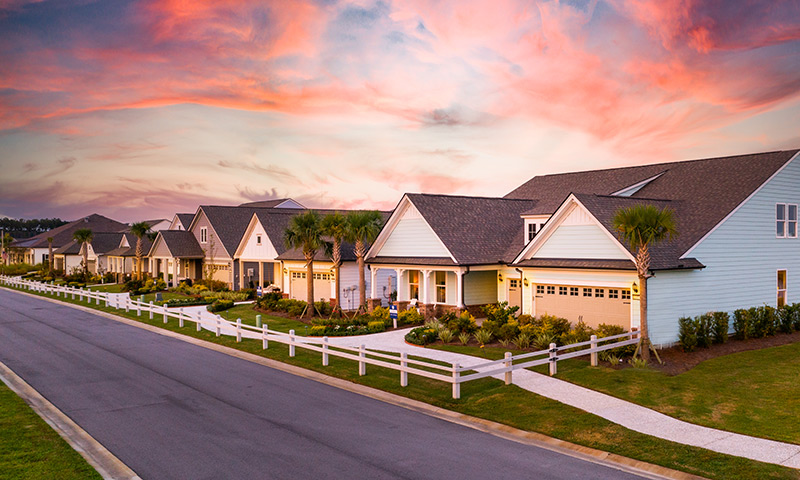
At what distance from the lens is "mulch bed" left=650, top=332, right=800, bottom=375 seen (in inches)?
772

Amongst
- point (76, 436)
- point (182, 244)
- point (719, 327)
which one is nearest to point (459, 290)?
point (719, 327)

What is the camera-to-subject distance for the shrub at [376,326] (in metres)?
28.3

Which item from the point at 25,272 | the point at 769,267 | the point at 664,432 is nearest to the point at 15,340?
the point at 664,432

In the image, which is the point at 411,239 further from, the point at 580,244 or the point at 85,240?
the point at 85,240

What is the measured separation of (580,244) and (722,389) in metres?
9.54

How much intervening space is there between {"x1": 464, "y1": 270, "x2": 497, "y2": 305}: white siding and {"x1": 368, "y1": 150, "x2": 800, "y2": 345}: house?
0.24 feet

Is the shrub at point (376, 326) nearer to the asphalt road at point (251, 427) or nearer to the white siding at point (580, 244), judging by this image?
the asphalt road at point (251, 427)

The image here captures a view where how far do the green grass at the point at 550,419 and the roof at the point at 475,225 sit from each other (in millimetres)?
11440

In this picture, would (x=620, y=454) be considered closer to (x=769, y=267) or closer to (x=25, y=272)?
(x=769, y=267)

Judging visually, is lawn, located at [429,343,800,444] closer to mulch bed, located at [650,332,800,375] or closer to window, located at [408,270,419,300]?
mulch bed, located at [650,332,800,375]

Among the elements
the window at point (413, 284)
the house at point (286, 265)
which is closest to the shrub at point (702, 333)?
the window at point (413, 284)

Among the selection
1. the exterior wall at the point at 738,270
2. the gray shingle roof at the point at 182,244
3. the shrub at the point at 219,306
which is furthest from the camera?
the gray shingle roof at the point at 182,244

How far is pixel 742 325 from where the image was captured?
24141 millimetres

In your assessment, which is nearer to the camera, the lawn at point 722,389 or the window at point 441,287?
the lawn at point 722,389
